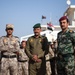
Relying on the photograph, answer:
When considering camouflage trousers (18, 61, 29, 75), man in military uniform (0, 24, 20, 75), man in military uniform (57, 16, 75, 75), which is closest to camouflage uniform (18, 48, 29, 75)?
camouflage trousers (18, 61, 29, 75)

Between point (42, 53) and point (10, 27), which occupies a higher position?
point (10, 27)

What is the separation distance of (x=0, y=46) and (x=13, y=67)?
698mm

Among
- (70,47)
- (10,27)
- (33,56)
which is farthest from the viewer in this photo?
(10,27)

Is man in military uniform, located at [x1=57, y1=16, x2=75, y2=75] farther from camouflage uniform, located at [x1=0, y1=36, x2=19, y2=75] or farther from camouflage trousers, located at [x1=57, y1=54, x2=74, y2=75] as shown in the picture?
camouflage uniform, located at [x1=0, y1=36, x2=19, y2=75]

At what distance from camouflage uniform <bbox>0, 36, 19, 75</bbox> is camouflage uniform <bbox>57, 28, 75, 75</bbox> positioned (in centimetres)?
168

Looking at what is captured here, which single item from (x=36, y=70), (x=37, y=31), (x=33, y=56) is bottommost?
(x=36, y=70)

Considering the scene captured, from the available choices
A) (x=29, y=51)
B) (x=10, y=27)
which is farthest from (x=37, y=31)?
(x=10, y=27)

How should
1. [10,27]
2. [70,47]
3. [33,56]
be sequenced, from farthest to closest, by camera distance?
[10,27] → [33,56] → [70,47]

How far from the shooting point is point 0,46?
632 cm

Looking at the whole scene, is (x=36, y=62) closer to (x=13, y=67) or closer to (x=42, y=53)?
(x=42, y=53)

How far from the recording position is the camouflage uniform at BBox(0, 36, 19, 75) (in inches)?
249

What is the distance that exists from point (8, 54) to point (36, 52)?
102cm

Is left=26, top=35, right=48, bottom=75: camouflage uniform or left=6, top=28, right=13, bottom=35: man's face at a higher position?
left=6, top=28, right=13, bottom=35: man's face

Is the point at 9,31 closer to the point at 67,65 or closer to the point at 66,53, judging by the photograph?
the point at 66,53
